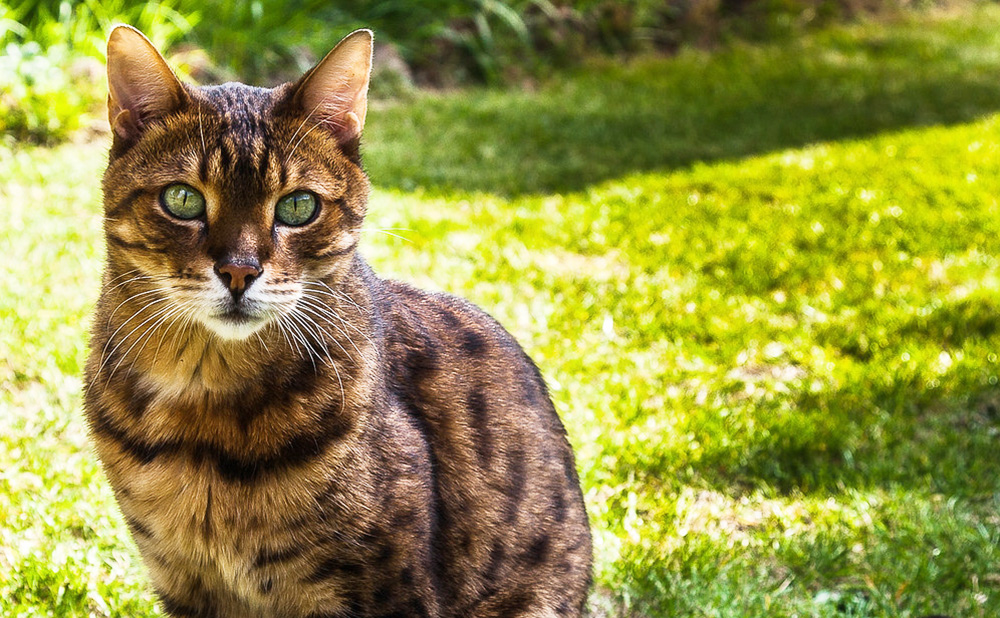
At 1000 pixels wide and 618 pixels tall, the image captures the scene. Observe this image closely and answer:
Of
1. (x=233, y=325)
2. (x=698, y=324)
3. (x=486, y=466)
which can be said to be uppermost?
(x=233, y=325)

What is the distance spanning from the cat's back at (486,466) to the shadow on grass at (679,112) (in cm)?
366

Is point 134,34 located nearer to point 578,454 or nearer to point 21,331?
point 578,454

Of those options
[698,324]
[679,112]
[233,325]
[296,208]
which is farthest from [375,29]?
[233,325]

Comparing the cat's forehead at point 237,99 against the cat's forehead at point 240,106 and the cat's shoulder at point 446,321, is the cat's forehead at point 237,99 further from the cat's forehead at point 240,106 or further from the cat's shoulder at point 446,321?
the cat's shoulder at point 446,321

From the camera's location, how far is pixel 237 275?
1.85 metres

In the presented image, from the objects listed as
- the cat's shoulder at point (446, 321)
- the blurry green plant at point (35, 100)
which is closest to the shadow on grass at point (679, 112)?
the blurry green plant at point (35, 100)

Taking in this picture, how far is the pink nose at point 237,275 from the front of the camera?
184 cm

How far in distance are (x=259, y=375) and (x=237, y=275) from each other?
0.27 m

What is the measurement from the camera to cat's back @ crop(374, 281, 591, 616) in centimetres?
219

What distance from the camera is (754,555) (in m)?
3.10

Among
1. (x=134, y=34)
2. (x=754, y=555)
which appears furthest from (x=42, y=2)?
(x=754, y=555)

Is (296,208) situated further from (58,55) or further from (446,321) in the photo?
(58,55)

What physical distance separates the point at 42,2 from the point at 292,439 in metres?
5.92

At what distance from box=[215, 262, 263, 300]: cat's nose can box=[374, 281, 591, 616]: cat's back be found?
446mm
